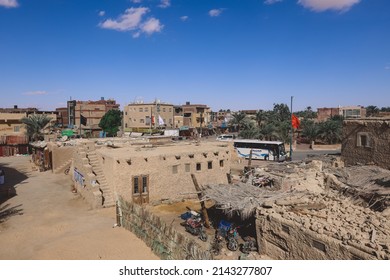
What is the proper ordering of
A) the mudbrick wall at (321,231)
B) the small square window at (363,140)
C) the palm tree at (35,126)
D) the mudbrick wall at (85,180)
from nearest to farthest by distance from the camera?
the mudbrick wall at (321,231) → the mudbrick wall at (85,180) → the small square window at (363,140) → the palm tree at (35,126)

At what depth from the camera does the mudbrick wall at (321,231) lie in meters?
9.23

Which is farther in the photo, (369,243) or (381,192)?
(381,192)

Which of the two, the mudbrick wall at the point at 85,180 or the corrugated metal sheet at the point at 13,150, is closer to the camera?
the mudbrick wall at the point at 85,180

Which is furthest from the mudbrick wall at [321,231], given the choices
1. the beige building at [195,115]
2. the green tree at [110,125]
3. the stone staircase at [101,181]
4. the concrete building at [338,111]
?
the concrete building at [338,111]

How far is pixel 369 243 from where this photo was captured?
906 centimetres

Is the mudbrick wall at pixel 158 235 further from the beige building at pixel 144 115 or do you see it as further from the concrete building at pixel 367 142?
the beige building at pixel 144 115

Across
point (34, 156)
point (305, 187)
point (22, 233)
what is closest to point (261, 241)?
point (305, 187)

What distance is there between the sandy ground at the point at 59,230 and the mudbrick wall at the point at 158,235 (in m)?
0.41

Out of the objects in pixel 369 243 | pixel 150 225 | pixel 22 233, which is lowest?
pixel 22 233

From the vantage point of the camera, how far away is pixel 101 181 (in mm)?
20469

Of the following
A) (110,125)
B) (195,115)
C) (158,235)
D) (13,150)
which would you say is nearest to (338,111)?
(195,115)
